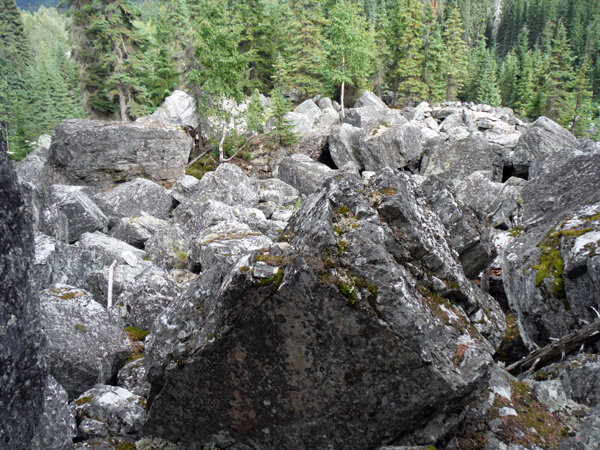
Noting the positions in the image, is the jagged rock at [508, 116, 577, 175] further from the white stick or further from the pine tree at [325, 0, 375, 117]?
the white stick

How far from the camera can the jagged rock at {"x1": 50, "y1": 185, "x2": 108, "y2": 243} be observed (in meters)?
11.2

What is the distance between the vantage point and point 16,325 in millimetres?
3188

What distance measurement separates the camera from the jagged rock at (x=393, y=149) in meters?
22.3

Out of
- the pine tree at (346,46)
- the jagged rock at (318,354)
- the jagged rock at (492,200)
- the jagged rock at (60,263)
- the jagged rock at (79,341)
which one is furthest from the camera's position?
the pine tree at (346,46)

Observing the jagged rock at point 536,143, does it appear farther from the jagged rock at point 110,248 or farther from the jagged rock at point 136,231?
the jagged rock at point 110,248

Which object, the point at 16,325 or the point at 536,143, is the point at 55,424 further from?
the point at 536,143

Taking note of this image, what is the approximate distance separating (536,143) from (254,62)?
27582 mm

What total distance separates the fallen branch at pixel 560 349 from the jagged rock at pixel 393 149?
17.4 meters

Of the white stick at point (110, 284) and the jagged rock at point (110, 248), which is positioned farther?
the jagged rock at point (110, 248)

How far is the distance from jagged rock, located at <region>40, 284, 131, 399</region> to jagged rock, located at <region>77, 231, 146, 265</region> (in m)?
3.23

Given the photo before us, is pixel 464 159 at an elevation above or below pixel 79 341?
below

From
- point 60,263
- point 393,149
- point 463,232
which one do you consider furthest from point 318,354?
point 393,149

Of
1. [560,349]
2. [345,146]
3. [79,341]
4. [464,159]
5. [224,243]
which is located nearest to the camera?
[560,349]

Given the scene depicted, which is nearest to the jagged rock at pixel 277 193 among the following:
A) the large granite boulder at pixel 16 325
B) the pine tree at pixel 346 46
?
the large granite boulder at pixel 16 325
